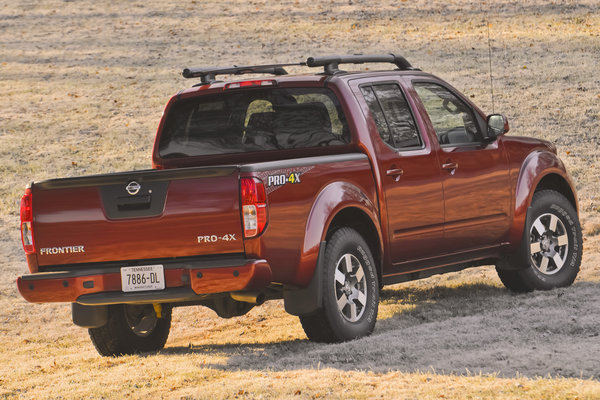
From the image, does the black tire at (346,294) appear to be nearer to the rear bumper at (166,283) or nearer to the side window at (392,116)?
the rear bumper at (166,283)

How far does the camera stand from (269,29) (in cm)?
2967

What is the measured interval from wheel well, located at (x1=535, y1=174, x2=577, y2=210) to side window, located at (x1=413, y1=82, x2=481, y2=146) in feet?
3.60

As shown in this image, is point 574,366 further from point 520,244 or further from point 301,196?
point 520,244

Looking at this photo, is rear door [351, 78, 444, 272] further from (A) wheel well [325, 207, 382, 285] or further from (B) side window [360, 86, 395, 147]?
(A) wheel well [325, 207, 382, 285]

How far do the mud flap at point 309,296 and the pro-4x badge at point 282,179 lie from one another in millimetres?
531

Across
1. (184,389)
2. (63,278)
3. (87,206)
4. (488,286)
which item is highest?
(87,206)

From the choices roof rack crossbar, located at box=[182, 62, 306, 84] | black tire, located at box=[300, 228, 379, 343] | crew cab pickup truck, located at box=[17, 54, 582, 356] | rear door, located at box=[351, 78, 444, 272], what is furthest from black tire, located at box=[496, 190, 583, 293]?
roof rack crossbar, located at box=[182, 62, 306, 84]

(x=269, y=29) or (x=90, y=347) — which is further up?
(x=269, y=29)

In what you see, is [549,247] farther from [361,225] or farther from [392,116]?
[361,225]

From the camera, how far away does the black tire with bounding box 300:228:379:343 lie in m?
7.24

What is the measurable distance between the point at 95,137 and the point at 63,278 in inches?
561

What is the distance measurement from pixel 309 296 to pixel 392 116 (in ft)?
6.23

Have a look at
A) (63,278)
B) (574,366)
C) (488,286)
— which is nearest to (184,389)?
(63,278)

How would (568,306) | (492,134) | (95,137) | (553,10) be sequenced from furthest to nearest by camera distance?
(553,10) < (95,137) < (492,134) < (568,306)
